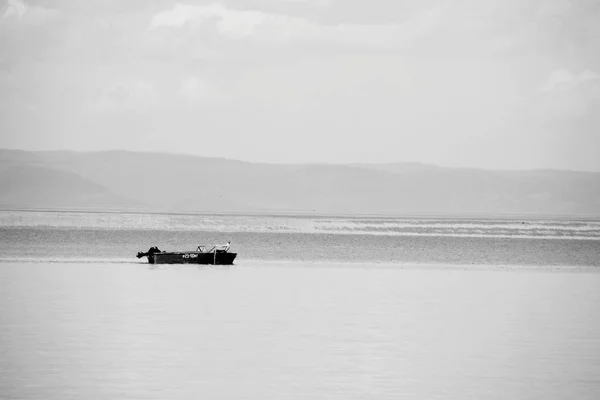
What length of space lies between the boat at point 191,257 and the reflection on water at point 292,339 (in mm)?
11419

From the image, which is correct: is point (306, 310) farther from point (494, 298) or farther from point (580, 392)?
point (580, 392)

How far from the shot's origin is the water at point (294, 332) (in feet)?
70.1

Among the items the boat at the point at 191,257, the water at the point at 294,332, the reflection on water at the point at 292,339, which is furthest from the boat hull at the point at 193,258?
the reflection on water at the point at 292,339

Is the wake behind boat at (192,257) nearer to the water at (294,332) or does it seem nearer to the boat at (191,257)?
the boat at (191,257)

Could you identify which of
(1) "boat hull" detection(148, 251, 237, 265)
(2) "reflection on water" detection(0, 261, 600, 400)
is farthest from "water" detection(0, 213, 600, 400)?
(1) "boat hull" detection(148, 251, 237, 265)

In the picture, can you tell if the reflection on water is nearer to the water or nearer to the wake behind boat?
the water

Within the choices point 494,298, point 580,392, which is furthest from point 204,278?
point 580,392

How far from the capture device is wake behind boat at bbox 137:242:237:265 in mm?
57812

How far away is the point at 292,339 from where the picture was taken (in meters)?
27.3

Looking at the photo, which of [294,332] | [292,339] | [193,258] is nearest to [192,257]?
[193,258]

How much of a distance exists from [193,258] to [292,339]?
32.2m

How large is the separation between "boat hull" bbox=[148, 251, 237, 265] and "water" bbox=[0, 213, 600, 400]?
133 cm

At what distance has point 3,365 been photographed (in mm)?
22672

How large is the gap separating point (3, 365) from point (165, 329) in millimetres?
6692
